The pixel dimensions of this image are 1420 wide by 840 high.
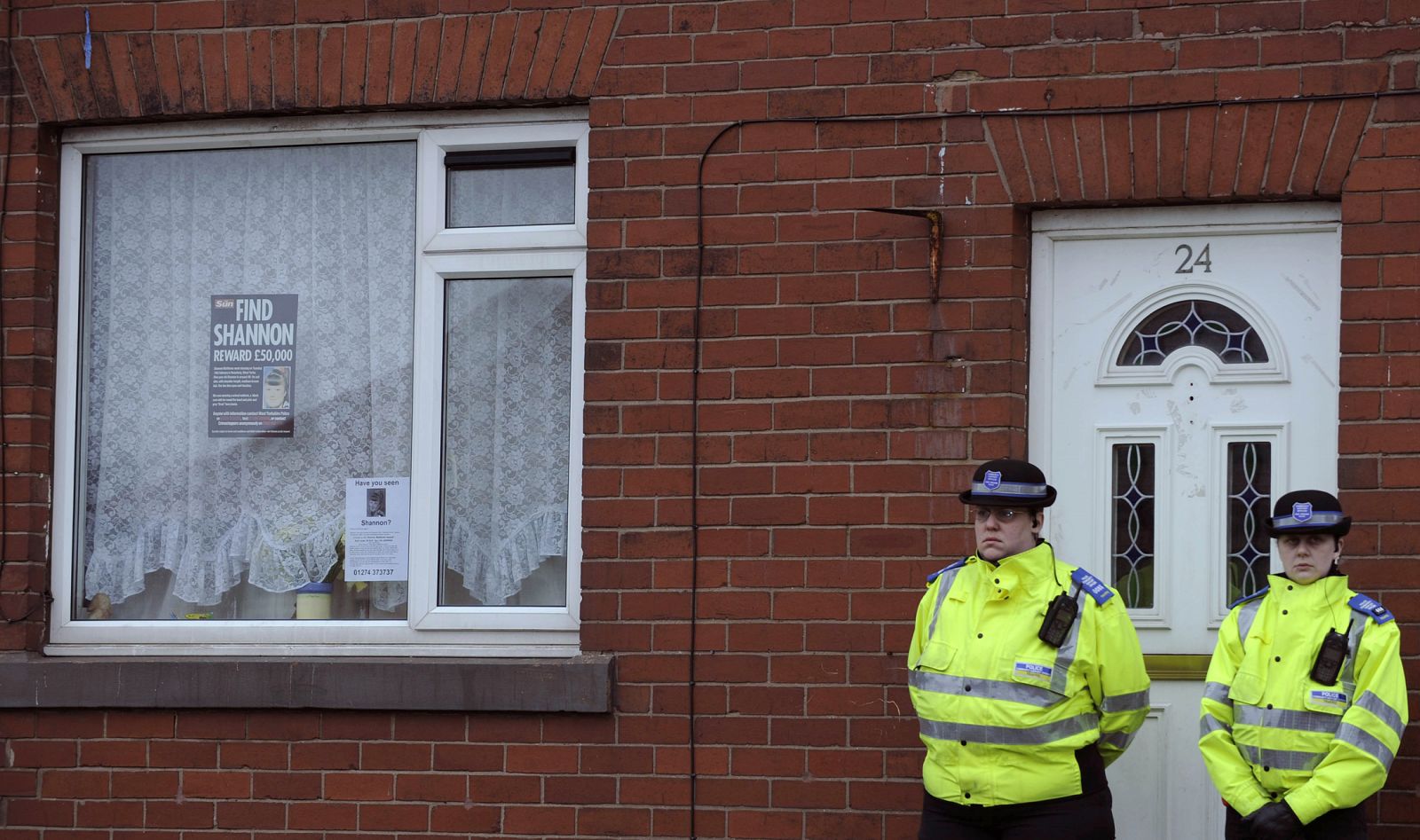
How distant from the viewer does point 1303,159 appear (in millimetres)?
5934

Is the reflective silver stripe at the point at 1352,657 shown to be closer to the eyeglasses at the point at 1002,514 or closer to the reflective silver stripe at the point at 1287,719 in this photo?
the reflective silver stripe at the point at 1287,719

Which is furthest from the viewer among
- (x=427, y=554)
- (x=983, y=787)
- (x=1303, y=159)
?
(x=427, y=554)

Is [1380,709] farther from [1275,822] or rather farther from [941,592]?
[941,592]

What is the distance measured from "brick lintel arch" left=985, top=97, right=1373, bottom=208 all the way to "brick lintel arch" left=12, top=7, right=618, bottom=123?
1593 mm

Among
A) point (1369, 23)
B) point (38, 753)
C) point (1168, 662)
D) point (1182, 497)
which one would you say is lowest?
point (38, 753)

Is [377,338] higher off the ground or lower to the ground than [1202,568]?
higher

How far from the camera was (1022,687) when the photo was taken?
5.14m

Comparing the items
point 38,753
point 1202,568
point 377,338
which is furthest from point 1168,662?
point 38,753

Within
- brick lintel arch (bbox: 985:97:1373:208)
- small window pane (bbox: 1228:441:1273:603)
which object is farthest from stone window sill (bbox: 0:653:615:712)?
brick lintel arch (bbox: 985:97:1373:208)

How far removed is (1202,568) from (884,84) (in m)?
1.95

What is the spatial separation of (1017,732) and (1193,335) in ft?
5.61

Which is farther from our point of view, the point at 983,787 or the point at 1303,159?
the point at 1303,159

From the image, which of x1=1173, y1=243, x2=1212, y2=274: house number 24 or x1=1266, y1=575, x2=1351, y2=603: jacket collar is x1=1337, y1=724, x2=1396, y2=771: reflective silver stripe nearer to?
x1=1266, y1=575, x2=1351, y2=603: jacket collar

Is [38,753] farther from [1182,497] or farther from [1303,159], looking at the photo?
[1303,159]
